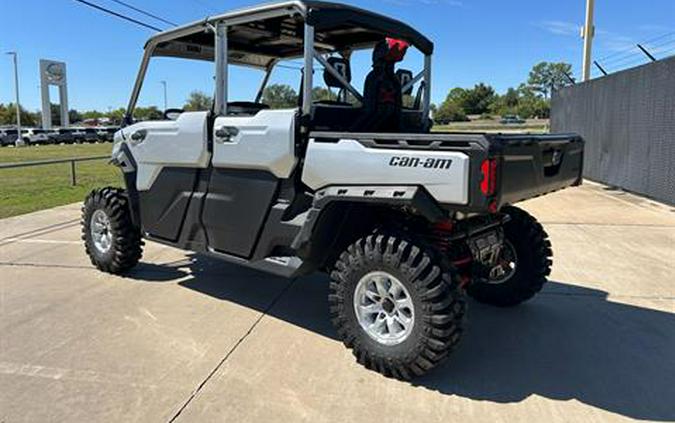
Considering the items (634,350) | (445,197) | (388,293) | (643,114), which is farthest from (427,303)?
(643,114)

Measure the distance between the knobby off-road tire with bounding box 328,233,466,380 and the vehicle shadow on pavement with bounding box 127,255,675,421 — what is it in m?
0.23

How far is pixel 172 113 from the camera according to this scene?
5180 millimetres

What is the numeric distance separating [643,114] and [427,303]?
10.3m

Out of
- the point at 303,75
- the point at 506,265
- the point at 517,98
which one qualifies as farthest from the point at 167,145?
the point at 517,98

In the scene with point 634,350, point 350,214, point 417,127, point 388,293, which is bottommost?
point 634,350

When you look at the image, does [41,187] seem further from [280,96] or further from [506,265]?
[506,265]

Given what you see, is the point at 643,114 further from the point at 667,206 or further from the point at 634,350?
the point at 634,350

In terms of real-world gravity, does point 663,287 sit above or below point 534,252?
below

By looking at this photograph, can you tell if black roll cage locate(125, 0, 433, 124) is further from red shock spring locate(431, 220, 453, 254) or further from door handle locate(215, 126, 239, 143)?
red shock spring locate(431, 220, 453, 254)

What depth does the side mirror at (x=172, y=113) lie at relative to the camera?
16.8ft

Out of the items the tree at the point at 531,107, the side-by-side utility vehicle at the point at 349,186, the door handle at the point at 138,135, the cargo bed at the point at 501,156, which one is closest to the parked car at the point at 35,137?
the tree at the point at 531,107

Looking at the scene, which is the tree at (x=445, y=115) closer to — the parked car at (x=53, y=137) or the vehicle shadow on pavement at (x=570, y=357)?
the vehicle shadow on pavement at (x=570, y=357)

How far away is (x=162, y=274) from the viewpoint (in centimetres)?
597

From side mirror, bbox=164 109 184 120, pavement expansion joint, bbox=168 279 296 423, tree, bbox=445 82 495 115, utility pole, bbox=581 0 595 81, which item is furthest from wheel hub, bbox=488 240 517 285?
tree, bbox=445 82 495 115
